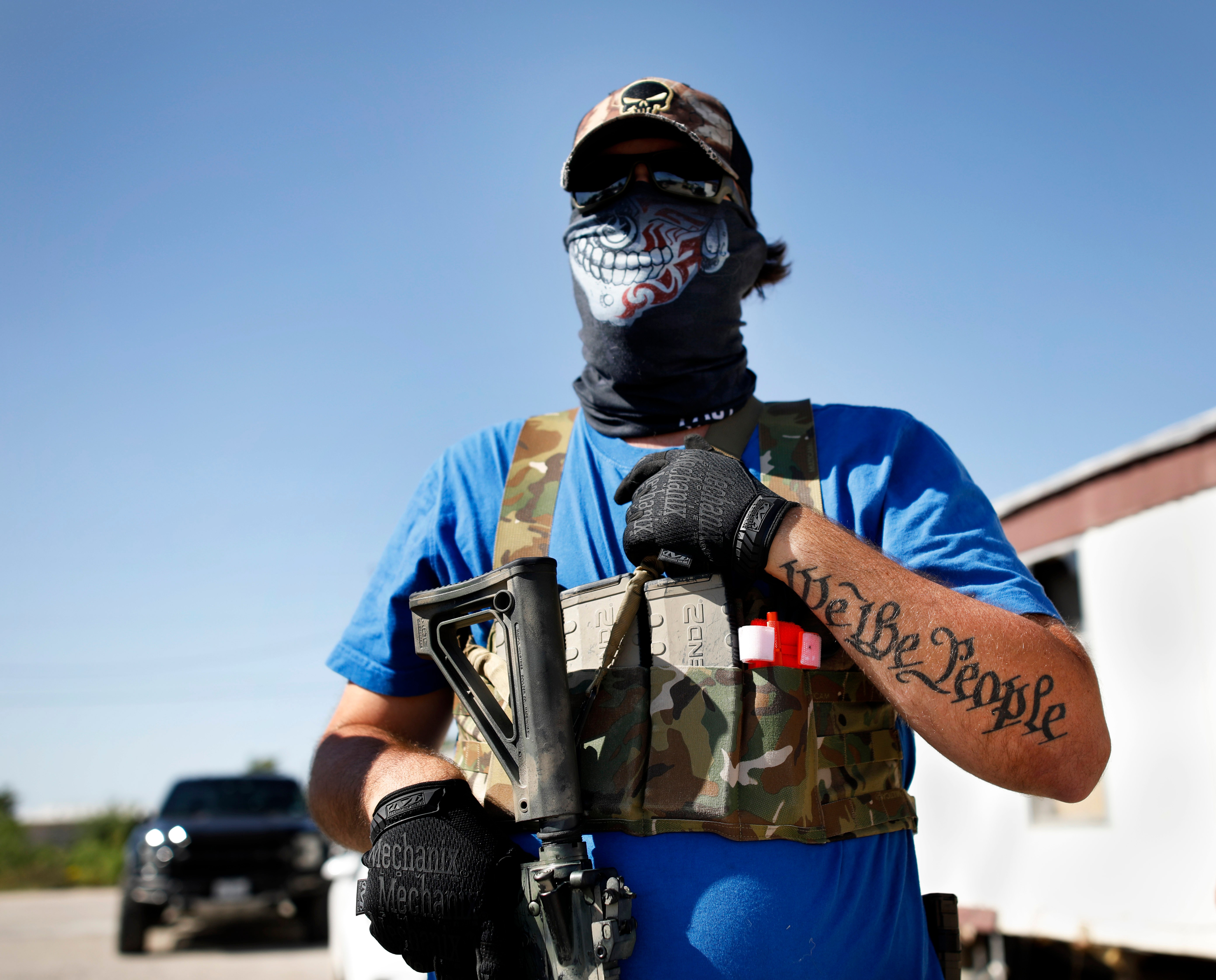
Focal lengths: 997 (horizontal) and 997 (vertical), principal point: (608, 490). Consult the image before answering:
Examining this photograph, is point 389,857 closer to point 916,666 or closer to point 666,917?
point 666,917

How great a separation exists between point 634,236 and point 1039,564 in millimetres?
6257

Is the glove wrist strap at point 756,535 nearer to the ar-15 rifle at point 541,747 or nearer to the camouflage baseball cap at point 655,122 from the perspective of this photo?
the ar-15 rifle at point 541,747

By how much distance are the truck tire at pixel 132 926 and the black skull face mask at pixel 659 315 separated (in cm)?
1122

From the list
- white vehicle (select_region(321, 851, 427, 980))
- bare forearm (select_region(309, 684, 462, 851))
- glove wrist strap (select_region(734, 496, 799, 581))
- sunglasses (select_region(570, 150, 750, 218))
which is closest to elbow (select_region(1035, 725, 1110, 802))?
glove wrist strap (select_region(734, 496, 799, 581))

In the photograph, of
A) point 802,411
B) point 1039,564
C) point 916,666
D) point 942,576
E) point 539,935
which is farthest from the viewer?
point 1039,564

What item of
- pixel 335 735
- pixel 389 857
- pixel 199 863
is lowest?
pixel 199 863

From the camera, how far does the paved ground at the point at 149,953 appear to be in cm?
951

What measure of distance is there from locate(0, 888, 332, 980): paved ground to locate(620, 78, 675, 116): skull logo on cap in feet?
30.4

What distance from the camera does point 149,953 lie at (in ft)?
37.7

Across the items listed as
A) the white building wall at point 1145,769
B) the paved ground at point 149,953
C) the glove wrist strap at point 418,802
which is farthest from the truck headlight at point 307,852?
the glove wrist strap at point 418,802

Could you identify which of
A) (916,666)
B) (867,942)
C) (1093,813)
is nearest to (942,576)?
(916,666)

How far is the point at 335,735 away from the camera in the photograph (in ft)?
6.98

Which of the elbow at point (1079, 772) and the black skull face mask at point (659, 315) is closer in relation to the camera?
the elbow at point (1079, 772)

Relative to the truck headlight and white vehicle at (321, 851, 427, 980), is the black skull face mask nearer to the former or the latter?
white vehicle at (321, 851, 427, 980)
